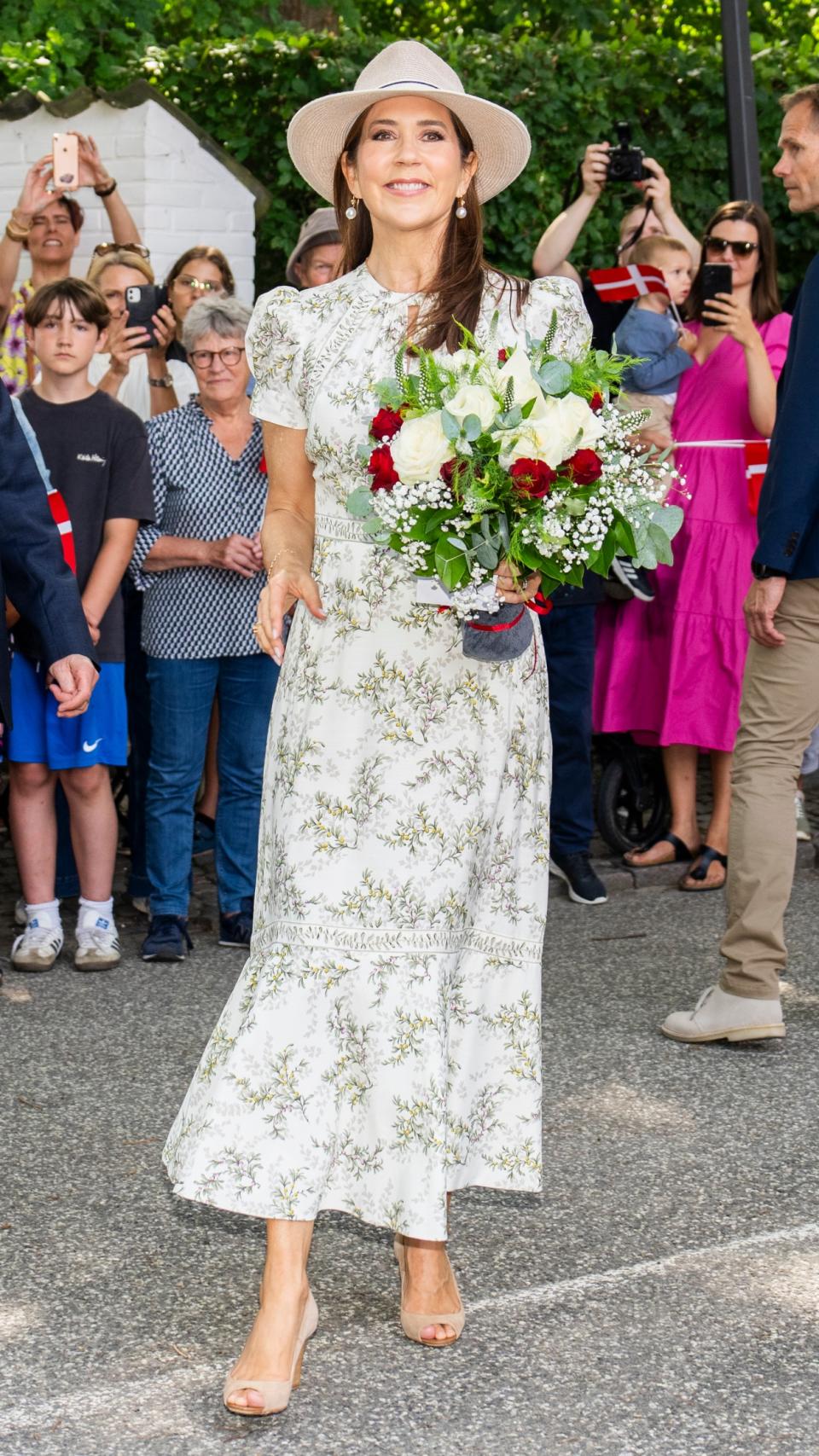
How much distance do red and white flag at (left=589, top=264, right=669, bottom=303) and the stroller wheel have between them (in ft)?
5.93

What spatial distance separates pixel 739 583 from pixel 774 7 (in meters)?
10.6

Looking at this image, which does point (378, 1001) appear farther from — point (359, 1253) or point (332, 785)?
point (359, 1253)

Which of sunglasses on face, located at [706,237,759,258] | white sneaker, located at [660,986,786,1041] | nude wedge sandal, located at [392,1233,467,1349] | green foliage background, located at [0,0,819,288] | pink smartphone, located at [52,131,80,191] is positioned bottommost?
white sneaker, located at [660,986,786,1041]

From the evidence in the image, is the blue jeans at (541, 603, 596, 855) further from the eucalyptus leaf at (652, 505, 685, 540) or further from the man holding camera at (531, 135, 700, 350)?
the eucalyptus leaf at (652, 505, 685, 540)

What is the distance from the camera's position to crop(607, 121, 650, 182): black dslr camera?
789 cm

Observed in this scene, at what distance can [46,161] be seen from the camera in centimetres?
755

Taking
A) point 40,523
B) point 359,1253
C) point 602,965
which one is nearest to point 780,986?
point 602,965

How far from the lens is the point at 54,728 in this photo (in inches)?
240

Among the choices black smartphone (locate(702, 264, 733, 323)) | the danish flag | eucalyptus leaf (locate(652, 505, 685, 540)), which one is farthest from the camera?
black smartphone (locate(702, 264, 733, 323))

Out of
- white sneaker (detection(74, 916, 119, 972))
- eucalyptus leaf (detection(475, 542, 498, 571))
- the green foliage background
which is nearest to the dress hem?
eucalyptus leaf (detection(475, 542, 498, 571))

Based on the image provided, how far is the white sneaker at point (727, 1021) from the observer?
5211mm

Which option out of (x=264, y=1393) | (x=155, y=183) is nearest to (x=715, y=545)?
(x=155, y=183)

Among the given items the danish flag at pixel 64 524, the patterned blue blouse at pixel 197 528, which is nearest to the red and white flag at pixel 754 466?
the patterned blue blouse at pixel 197 528

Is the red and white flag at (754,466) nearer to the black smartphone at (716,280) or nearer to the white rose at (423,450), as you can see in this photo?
the black smartphone at (716,280)
